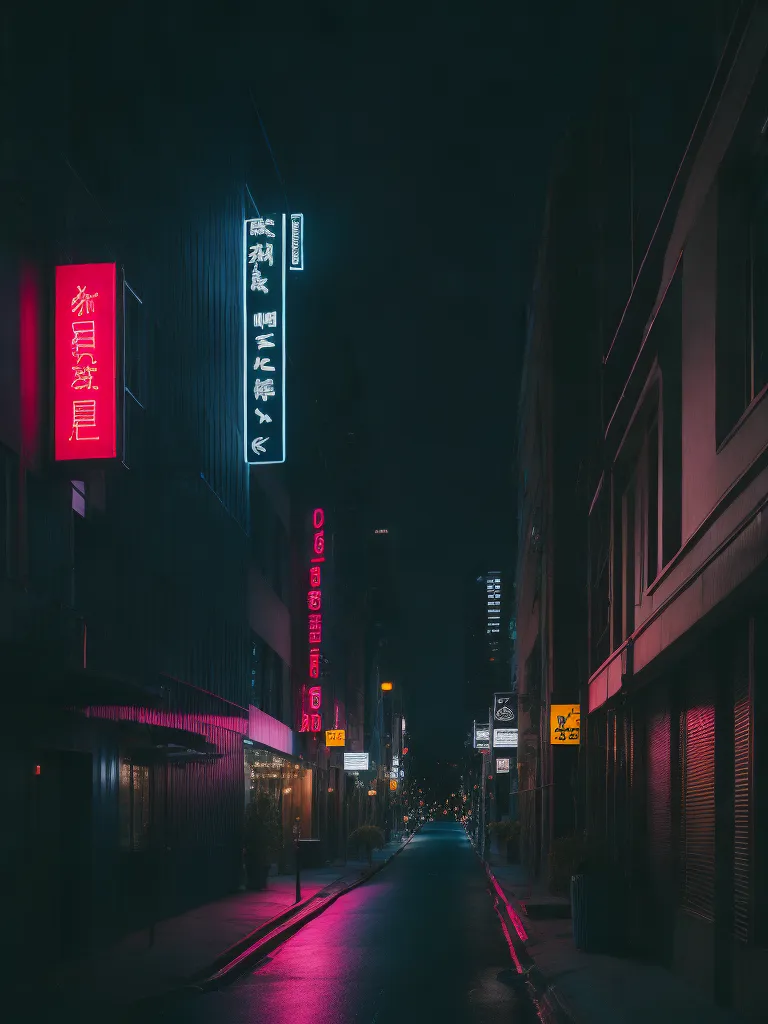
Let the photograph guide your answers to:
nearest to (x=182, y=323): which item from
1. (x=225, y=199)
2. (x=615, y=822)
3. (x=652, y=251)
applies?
(x=225, y=199)

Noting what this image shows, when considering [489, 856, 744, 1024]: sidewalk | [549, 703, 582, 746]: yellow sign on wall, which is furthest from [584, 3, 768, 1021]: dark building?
[549, 703, 582, 746]: yellow sign on wall

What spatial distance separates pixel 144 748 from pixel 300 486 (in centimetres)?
2538

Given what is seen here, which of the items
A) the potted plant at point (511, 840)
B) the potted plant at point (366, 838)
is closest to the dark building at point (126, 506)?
the potted plant at point (366, 838)

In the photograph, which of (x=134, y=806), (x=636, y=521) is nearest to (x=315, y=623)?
(x=134, y=806)

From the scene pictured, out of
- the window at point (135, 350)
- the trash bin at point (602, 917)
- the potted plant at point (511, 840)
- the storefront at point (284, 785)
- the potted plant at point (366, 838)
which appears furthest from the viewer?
the potted plant at point (511, 840)

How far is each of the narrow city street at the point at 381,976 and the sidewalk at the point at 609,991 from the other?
1.53 ft

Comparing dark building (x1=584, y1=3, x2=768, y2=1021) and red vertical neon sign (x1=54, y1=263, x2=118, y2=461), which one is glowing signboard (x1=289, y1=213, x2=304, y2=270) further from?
red vertical neon sign (x1=54, y1=263, x2=118, y2=461)

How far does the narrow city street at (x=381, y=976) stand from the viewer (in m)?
12.8

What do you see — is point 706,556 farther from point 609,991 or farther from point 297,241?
point 297,241

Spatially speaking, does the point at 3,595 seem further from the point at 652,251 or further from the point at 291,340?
the point at 291,340

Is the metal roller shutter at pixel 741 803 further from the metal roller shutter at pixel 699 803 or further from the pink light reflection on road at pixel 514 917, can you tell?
the pink light reflection on road at pixel 514 917

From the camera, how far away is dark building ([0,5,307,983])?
618 inches

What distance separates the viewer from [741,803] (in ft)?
42.3

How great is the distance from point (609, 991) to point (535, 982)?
162 cm
